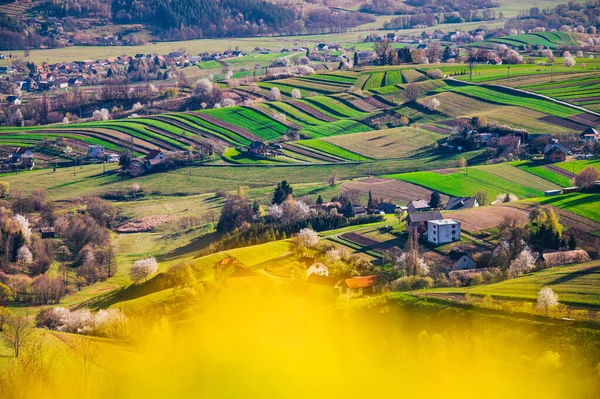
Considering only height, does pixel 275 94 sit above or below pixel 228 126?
above

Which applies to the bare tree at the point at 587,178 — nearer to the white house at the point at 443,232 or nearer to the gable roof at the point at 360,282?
the white house at the point at 443,232

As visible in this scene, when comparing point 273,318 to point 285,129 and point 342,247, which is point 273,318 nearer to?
point 342,247

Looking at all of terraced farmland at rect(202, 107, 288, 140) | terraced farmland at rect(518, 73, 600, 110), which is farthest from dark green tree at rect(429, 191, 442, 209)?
terraced farmland at rect(518, 73, 600, 110)

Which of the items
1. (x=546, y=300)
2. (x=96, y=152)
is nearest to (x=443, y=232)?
(x=546, y=300)

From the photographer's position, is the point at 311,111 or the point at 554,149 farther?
the point at 311,111

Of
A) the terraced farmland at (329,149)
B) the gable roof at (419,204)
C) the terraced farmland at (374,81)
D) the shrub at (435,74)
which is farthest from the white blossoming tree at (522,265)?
the shrub at (435,74)

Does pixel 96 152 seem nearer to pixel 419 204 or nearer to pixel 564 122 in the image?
pixel 419 204
